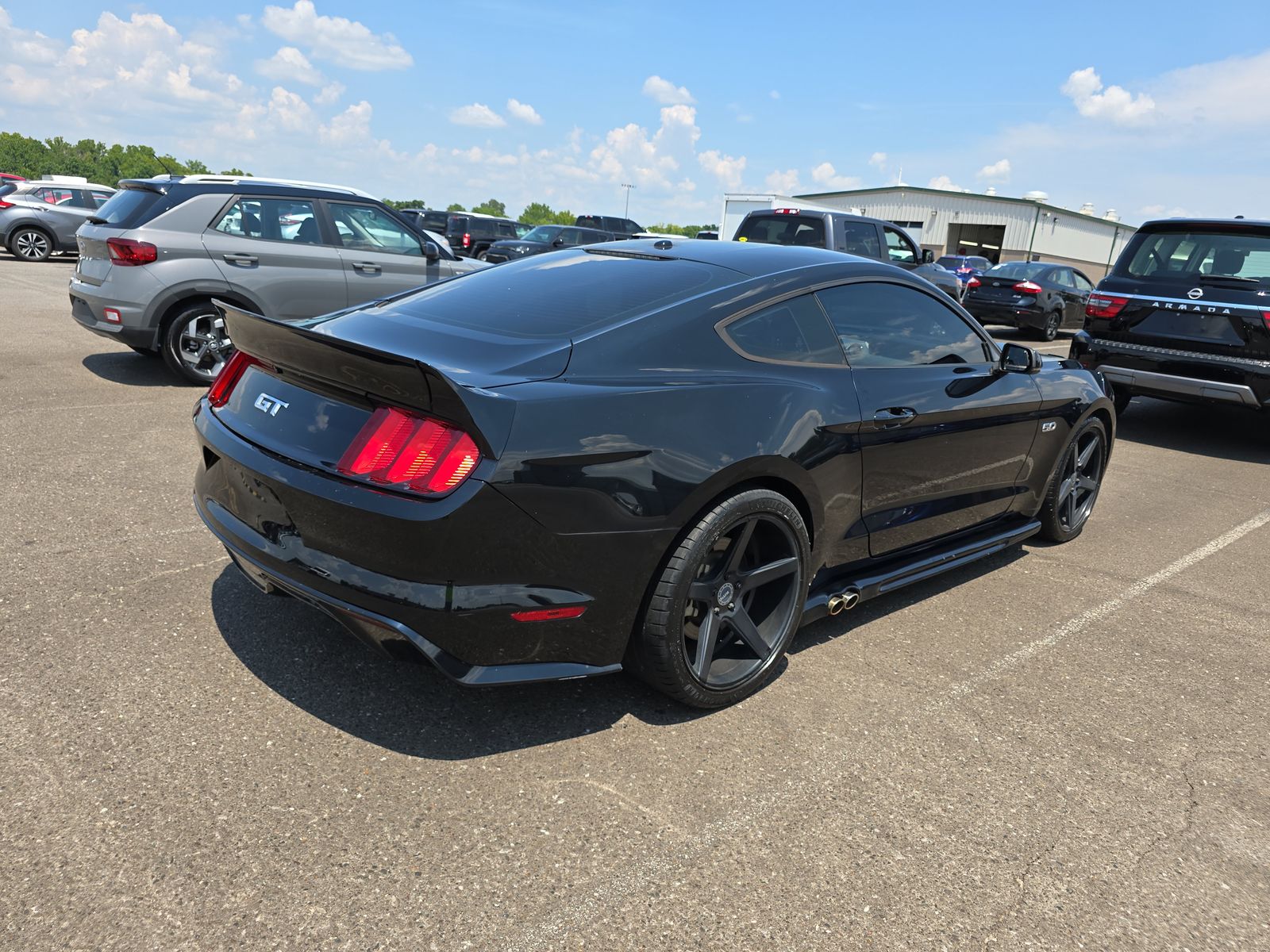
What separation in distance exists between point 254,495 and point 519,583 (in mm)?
935

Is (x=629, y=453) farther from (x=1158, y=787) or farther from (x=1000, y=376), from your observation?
(x=1000, y=376)

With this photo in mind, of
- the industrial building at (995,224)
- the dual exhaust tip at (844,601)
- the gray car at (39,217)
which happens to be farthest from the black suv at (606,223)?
the dual exhaust tip at (844,601)

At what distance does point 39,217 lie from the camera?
1950 cm

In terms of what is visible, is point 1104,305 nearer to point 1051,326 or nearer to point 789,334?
point 789,334

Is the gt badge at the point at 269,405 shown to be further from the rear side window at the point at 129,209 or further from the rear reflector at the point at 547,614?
the rear side window at the point at 129,209

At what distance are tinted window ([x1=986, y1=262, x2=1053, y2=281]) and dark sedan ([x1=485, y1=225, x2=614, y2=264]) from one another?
852 centimetres

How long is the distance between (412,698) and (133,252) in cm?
576

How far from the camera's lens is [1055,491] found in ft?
16.3

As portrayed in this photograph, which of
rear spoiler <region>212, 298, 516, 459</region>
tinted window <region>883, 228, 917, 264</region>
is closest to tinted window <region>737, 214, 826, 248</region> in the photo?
tinted window <region>883, 228, 917, 264</region>

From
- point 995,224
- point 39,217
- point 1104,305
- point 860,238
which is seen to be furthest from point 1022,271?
point 995,224

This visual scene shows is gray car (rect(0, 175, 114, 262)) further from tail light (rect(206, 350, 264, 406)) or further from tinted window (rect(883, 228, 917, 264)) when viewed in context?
tail light (rect(206, 350, 264, 406))

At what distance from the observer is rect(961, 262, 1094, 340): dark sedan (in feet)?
55.3

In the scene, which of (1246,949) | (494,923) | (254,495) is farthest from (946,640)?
(254,495)

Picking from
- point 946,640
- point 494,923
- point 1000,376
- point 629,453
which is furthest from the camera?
point 1000,376
